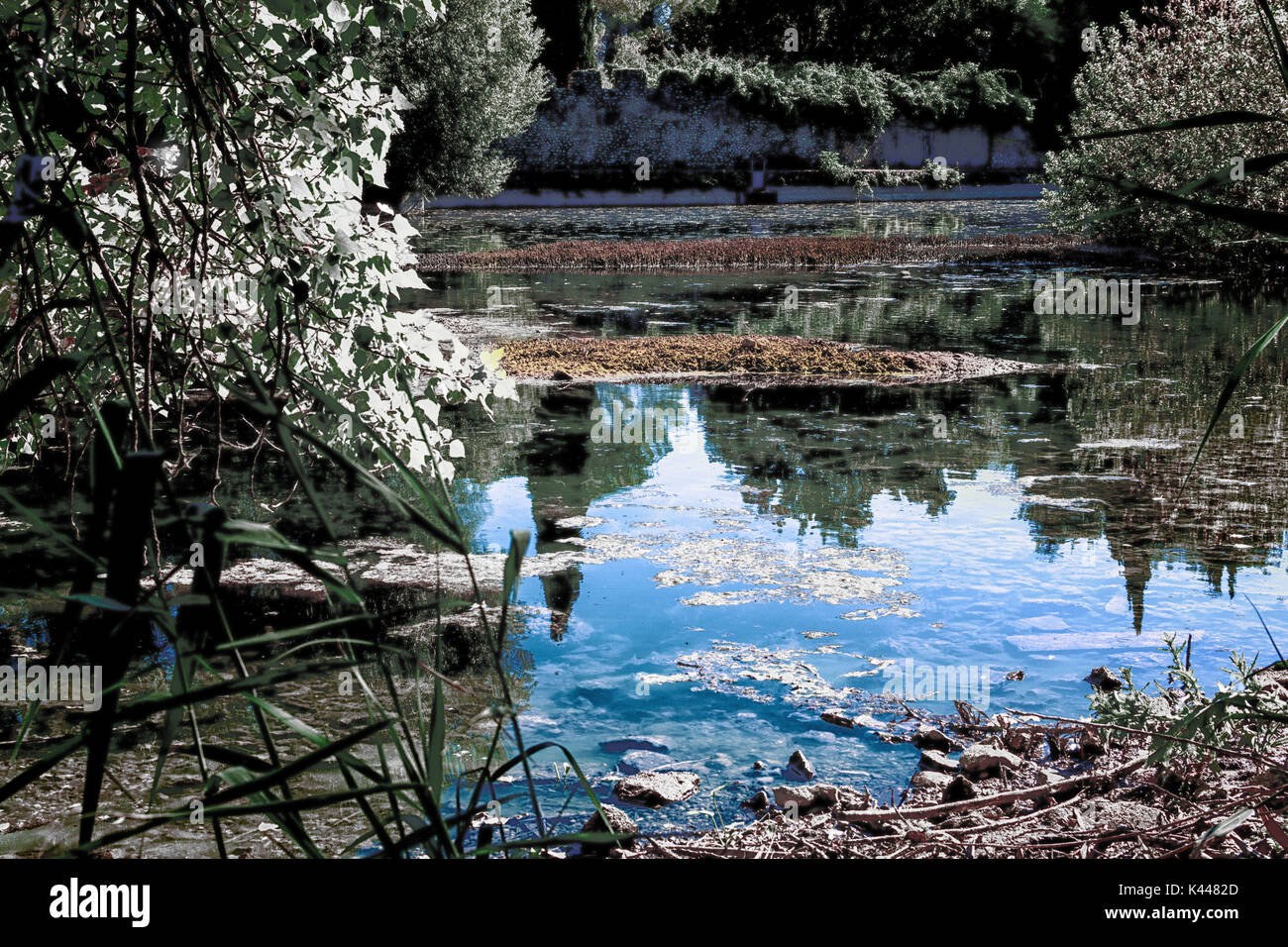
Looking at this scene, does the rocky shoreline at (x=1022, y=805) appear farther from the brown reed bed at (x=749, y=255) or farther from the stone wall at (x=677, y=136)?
the stone wall at (x=677, y=136)

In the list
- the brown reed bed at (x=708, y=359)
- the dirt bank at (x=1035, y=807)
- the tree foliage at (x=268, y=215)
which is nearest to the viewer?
the dirt bank at (x=1035, y=807)

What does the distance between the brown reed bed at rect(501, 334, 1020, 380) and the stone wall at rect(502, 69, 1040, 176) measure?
79.8ft

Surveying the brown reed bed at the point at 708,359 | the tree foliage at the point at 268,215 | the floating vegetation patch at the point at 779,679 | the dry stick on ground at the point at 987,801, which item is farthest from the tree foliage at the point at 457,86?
the dry stick on ground at the point at 987,801

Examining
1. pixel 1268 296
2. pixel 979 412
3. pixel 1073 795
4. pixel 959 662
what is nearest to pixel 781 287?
pixel 1268 296

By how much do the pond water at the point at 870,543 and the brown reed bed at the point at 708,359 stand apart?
622 mm

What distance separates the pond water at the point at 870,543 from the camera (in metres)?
4.70

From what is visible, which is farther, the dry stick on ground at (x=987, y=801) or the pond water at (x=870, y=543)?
the pond water at (x=870, y=543)

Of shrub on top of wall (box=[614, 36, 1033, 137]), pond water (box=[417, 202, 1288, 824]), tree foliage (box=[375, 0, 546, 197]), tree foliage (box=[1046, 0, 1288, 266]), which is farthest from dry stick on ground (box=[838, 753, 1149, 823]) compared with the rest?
shrub on top of wall (box=[614, 36, 1033, 137])

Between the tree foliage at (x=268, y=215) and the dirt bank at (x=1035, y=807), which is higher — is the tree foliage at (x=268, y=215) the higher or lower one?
the higher one

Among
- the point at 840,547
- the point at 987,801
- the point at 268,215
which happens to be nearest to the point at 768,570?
the point at 840,547

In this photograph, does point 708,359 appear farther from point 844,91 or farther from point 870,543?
point 844,91

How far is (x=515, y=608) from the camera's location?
19.0ft

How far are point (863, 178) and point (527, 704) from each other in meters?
34.7
